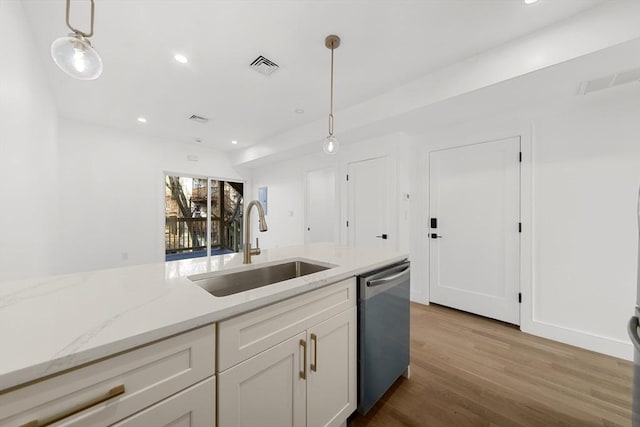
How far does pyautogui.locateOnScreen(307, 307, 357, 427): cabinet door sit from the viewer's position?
3.76ft

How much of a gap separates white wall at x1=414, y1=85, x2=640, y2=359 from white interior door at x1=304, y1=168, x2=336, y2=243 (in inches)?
97.5

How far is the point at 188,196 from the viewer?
5332 mm

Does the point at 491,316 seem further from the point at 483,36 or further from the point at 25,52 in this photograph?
the point at 25,52

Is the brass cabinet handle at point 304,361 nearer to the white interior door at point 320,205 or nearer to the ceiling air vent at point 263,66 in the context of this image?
the ceiling air vent at point 263,66

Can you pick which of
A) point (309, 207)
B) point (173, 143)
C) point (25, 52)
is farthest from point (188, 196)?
point (25, 52)

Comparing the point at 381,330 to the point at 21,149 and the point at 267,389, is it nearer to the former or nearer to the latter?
the point at 267,389

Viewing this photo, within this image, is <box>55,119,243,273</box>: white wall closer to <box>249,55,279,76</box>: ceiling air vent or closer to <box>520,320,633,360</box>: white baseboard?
<box>249,55,279,76</box>: ceiling air vent

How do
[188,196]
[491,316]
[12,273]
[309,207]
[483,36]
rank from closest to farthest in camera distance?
[12,273], [483,36], [491,316], [309,207], [188,196]

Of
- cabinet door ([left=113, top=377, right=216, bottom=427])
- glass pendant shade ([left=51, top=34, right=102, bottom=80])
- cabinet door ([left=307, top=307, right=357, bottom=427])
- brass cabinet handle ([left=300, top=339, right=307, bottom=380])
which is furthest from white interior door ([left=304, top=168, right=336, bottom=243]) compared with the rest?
cabinet door ([left=113, top=377, right=216, bottom=427])

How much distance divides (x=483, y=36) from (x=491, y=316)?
2.76 meters

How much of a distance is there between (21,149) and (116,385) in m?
2.32

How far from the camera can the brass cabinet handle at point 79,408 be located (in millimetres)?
527

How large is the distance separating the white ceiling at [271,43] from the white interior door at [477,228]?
3.99ft

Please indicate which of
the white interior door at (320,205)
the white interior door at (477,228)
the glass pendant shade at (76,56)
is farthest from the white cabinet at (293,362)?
the white interior door at (320,205)
